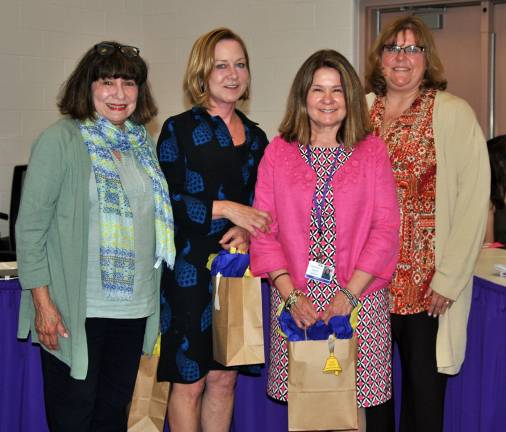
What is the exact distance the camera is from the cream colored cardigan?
8.63 ft

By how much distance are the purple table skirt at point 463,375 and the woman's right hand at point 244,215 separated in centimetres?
62

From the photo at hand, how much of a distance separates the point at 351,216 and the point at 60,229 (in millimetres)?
923

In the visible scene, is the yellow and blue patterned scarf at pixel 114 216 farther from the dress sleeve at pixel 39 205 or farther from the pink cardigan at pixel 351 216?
the pink cardigan at pixel 351 216

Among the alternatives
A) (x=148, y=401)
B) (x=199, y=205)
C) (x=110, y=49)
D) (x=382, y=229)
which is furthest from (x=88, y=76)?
(x=148, y=401)

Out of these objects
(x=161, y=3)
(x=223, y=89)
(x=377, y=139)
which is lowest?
(x=377, y=139)

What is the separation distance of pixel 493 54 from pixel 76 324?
14.6 ft

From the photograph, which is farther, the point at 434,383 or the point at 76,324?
the point at 434,383

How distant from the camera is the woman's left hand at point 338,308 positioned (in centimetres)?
246

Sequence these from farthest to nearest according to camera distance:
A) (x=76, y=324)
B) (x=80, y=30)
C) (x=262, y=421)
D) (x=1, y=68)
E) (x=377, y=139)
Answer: (x=80, y=30), (x=1, y=68), (x=262, y=421), (x=377, y=139), (x=76, y=324)

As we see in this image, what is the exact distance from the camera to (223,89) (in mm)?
2717

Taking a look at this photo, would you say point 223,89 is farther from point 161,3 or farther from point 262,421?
point 161,3

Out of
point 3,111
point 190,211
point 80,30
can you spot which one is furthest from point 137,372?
point 80,30

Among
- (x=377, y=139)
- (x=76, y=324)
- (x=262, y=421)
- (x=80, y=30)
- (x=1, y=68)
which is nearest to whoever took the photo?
(x=76, y=324)

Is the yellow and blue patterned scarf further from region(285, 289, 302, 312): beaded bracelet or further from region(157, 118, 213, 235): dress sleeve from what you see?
region(285, 289, 302, 312): beaded bracelet
